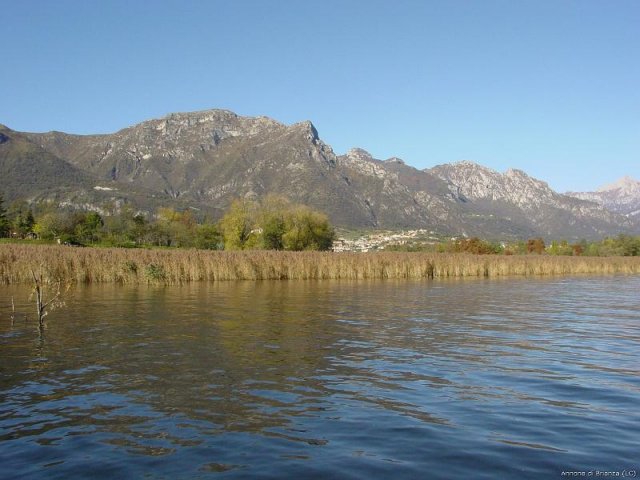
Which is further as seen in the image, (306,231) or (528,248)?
(528,248)

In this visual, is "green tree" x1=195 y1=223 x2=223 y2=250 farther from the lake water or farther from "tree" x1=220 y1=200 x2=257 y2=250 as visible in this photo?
the lake water

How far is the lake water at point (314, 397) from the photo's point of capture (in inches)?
291

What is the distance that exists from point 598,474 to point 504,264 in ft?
171

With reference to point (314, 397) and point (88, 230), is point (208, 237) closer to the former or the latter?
point (88, 230)

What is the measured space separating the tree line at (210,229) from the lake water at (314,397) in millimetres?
63081

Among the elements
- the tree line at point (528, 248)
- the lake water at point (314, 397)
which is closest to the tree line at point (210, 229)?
the tree line at point (528, 248)

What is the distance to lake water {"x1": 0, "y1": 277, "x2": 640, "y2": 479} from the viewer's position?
7379mm

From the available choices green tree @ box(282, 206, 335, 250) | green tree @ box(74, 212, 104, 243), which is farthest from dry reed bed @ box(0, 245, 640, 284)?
green tree @ box(74, 212, 104, 243)

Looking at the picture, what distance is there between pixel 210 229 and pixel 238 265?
78.1 meters

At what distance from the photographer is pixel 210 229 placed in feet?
392

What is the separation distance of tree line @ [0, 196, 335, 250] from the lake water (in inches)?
2483

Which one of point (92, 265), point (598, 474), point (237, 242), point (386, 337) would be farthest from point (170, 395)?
point (237, 242)

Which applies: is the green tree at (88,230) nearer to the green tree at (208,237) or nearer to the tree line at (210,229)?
the tree line at (210,229)

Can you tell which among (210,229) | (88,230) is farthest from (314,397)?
(88,230)
